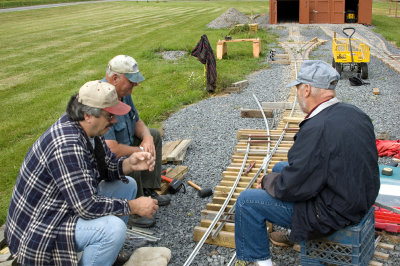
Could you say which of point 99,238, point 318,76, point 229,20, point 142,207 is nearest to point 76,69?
A: point 142,207

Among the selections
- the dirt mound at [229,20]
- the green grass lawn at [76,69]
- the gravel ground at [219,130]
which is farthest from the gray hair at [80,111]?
the dirt mound at [229,20]

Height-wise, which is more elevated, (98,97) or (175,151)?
(98,97)

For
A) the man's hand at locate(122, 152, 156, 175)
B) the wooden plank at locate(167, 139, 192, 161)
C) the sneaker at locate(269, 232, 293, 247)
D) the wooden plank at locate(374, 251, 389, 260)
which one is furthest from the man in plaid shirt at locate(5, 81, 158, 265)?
the wooden plank at locate(167, 139, 192, 161)

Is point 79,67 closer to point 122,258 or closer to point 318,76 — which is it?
point 122,258

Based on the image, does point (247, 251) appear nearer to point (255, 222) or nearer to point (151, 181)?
point (255, 222)

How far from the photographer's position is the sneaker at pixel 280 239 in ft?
13.9

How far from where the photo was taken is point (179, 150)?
6961mm

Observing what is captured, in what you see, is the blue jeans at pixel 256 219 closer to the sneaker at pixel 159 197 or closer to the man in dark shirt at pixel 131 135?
the man in dark shirt at pixel 131 135

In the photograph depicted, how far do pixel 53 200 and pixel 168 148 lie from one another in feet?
13.3

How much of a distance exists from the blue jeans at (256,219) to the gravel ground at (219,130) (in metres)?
0.54

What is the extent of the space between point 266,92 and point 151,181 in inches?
259

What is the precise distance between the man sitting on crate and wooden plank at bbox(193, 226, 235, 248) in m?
0.96

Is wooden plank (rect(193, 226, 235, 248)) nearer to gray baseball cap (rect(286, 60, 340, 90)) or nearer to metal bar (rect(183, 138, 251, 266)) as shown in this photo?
metal bar (rect(183, 138, 251, 266))

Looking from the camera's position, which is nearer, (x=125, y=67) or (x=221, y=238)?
(x=221, y=238)
